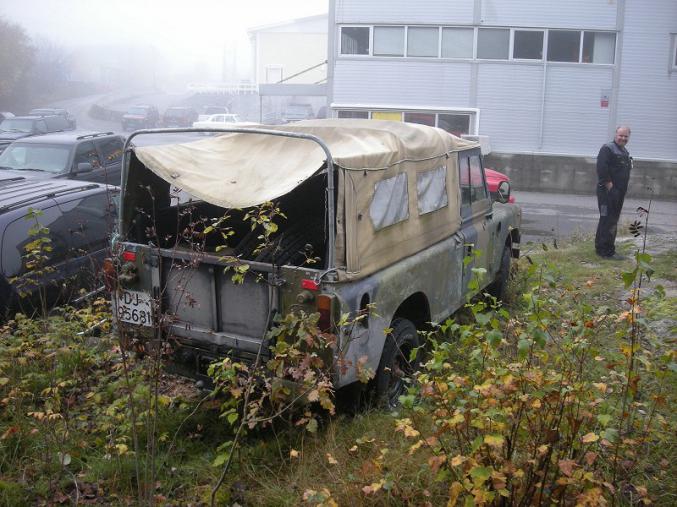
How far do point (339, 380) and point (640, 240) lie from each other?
32.0 ft

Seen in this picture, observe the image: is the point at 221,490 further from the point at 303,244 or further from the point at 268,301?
the point at 303,244

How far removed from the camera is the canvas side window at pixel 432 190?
550cm

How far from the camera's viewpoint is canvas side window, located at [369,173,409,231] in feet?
15.8

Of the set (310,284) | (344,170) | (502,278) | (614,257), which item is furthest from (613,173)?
(310,284)

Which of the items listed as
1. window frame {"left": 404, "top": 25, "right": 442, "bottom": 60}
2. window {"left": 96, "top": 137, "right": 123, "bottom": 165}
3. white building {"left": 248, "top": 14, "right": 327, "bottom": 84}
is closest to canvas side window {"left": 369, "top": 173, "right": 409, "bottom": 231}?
window {"left": 96, "top": 137, "right": 123, "bottom": 165}

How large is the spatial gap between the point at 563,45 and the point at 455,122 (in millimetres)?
4370

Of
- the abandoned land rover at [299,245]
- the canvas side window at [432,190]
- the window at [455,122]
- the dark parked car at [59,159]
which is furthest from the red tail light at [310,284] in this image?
the window at [455,122]

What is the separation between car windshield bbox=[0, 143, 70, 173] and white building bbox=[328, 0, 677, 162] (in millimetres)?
14180

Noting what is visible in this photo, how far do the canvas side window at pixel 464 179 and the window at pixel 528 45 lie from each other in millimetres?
19091

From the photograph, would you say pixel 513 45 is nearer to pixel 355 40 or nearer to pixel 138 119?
pixel 355 40

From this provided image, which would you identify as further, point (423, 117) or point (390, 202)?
point (423, 117)

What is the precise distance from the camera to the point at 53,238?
273 inches

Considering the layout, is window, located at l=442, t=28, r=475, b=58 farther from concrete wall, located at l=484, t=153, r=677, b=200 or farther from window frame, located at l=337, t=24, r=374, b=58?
concrete wall, located at l=484, t=153, r=677, b=200

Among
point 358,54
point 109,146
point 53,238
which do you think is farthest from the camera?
point 358,54
